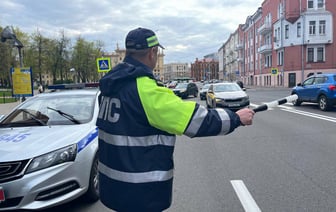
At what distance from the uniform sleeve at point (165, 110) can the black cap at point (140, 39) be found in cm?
33

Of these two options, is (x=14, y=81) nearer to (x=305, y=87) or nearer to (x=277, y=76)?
(x=305, y=87)

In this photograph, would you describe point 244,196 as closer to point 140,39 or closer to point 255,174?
point 255,174

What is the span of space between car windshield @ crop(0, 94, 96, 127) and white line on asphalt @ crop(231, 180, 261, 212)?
7.95 ft

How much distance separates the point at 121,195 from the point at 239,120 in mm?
934

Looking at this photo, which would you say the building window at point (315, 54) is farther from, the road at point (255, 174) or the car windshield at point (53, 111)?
the car windshield at point (53, 111)

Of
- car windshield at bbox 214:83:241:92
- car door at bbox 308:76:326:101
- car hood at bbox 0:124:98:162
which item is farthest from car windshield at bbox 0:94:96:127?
car door at bbox 308:76:326:101

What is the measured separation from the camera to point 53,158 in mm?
3512

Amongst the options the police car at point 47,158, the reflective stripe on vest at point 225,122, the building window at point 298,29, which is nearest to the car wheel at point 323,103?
the police car at point 47,158

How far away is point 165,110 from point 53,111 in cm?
345

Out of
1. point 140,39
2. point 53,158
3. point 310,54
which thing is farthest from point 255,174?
point 310,54

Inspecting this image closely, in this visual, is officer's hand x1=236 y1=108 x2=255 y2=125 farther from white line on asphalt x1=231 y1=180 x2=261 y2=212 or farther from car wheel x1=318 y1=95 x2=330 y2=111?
car wheel x1=318 y1=95 x2=330 y2=111

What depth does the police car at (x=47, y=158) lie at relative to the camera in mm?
3303

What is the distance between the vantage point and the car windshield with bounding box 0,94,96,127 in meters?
4.61

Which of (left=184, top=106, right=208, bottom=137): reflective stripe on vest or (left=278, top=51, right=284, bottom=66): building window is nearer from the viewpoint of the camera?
(left=184, top=106, right=208, bottom=137): reflective stripe on vest
